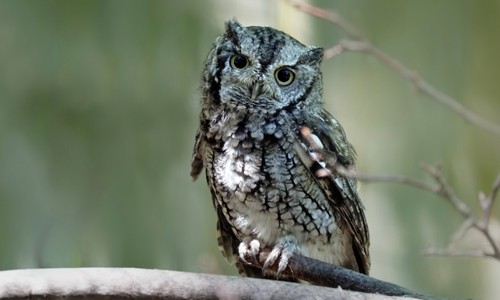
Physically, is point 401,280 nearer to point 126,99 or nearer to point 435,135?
point 435,135

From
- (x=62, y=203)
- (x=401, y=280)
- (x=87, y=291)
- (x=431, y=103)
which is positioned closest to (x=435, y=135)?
(x=431, y=103)

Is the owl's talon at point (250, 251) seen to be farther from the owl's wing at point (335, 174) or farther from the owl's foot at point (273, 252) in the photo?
the owl's wing at point (335, 174)

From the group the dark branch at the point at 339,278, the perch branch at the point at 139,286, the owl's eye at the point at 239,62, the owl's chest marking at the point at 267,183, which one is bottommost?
the perch branch at the point at 139,286

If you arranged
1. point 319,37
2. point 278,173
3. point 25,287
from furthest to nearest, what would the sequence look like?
point 319,37 < point 278,173 < point 25,287

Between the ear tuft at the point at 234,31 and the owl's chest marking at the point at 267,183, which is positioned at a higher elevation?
the ear tuft at the point at 234,31

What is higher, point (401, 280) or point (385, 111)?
point (385, 111)

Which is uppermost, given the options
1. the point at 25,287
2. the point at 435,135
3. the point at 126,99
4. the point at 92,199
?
the point at 435,135

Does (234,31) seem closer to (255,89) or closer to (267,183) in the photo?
(255,89)

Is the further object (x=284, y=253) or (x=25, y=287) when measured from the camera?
(x=284, y=253)

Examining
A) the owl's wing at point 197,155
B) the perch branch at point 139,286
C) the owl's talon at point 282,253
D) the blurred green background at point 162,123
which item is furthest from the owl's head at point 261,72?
the blurred green background at point 162,123
